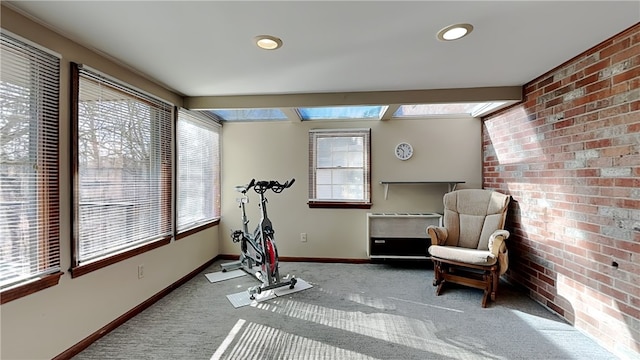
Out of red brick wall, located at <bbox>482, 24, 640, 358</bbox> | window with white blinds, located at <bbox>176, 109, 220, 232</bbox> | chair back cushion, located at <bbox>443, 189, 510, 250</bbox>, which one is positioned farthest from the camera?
window with white blinds, located at <bbox>176, 109, 220, 232</bbox>

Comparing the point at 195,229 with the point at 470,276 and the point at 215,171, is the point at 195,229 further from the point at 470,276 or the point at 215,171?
the point at 470,276

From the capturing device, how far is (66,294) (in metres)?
1.89

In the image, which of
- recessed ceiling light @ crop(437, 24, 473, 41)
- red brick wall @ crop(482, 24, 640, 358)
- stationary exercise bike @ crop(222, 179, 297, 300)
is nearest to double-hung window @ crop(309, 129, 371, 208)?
stationary exercise bike @ crop(222, 179, 297, 300)

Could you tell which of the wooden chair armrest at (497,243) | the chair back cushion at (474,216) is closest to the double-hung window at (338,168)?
the chair back cushion at (474,216)

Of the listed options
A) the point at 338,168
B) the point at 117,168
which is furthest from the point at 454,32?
the point at 117,168

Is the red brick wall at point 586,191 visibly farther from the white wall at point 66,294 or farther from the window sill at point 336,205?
the white wall at point 66,294

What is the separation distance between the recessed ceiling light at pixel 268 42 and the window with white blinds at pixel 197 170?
5.76 feet

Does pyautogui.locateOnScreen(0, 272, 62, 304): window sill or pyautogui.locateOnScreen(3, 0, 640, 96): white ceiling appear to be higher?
pyautogui.locateOnScreen(3, 0, 640, 96): white ceiling

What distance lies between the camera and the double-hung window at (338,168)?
4062 mm

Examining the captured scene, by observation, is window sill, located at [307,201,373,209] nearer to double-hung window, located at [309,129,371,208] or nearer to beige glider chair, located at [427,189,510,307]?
double-hung window, located at [309,129,371,208]

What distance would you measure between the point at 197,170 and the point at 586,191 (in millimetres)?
4011

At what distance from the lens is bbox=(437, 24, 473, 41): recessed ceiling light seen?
1.75m

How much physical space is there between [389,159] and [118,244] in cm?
331

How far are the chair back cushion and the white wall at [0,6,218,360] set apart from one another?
336 centimetres
